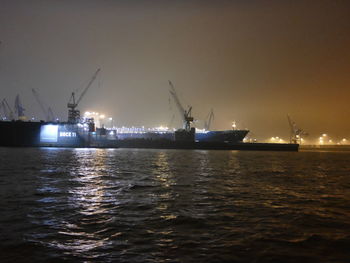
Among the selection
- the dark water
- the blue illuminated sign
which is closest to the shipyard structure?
the blue illuminated sign

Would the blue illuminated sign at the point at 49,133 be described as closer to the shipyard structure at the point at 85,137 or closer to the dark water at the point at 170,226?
the shipyard structure at the point at 85,137

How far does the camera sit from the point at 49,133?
5364 inches

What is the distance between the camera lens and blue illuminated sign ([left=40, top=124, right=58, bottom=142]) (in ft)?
444

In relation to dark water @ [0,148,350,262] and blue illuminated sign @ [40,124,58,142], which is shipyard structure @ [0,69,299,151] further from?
dark water @ [0,148,350,262]

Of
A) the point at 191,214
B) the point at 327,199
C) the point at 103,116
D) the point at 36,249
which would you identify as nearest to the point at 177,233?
the point at 191,214

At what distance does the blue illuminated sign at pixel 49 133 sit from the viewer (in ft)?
444

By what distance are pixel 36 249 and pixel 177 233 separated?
471cm

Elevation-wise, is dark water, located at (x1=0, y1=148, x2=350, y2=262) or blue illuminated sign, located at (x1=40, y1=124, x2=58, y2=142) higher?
blue illuminated sign, located at (x1=40, y1=124, x2=58, y2=142)

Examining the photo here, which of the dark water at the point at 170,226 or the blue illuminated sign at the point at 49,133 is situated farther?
the blue illuminated sign at the point at 49,133

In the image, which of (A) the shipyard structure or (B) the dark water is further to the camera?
(A) the shipyard structure

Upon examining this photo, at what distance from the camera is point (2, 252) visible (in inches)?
371

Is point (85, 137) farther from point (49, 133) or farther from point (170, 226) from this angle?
point (170, 226)

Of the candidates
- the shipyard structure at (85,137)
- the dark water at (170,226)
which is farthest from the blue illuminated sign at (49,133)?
the dark water at (170,226)

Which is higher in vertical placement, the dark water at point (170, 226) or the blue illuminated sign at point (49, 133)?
the blue illuminated sign at point (49, 133)
